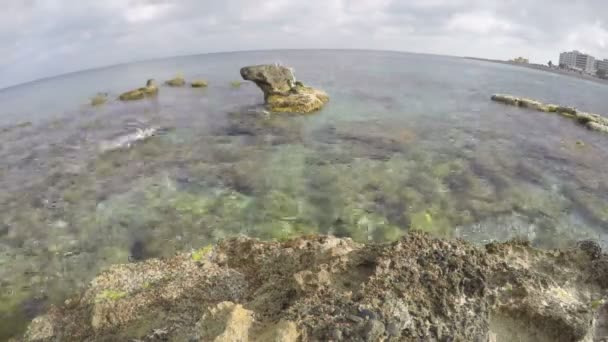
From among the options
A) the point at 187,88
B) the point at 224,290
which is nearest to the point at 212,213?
the point at 224,290

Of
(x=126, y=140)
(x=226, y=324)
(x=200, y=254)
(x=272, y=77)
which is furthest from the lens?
(x=272, y=77)

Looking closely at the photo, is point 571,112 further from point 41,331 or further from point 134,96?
point 134,96

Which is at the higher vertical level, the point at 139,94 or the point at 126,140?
the point at 139,94

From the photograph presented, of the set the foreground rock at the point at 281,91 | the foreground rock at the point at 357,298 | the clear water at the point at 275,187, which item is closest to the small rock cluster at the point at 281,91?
the foreground rock at the point at 281,91

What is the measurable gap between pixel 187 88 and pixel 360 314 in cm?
6499

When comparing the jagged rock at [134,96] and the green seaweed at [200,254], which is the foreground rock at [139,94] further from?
the green seaweed at [200,254]

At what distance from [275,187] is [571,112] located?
3844cm

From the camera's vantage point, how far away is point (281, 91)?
1657 inches

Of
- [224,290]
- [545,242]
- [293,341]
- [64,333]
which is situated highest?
[293,341]

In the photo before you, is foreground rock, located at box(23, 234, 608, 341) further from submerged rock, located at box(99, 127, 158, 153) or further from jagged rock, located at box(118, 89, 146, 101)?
jagged rock, located at box(118, 89, 146, 101)

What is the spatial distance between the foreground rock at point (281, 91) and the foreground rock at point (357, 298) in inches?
1195

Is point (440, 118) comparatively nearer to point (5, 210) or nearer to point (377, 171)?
point (377, 171)

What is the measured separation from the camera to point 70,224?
17.5 m

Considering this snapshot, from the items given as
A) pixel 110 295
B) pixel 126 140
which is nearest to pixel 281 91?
pixel 126 140
